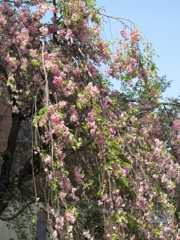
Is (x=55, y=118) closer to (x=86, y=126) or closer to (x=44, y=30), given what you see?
(x=86, y=126)

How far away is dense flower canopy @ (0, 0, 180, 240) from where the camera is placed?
5.92 metres

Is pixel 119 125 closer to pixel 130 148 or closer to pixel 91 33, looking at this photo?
pixel 130 148

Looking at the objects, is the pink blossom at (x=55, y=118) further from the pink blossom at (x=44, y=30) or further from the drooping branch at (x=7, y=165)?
the drooping branch at (x=7, y=165)

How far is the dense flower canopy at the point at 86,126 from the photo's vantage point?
5922mm

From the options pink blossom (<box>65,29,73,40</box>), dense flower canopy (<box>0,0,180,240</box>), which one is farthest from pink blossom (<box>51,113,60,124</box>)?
pink blossom (<box>65,29,73,40</box>)

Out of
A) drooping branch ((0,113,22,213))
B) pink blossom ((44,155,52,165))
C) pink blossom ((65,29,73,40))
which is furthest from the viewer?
drooping branch ((0,113,22,213))

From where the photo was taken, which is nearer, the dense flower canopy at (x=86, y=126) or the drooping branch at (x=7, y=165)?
the dense flower canopy at (x=86, y=126)

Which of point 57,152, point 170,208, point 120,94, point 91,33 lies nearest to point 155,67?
point 120,94

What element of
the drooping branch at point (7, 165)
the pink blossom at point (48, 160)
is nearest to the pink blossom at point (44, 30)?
the drooping branch at point (7, 165)

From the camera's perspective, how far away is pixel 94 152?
6.57 meters

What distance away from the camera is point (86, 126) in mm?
6289

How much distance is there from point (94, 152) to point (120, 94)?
2.21 meters

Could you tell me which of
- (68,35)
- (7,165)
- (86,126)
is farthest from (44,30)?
(7,165)

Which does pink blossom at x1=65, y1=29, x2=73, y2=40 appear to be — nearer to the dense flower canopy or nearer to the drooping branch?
the dense flower canopy
